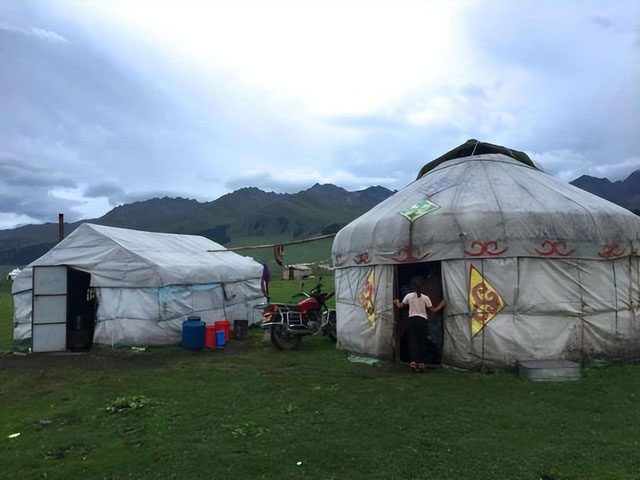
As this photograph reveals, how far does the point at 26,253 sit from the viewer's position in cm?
19862

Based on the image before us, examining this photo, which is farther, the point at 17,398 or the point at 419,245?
the point at 419,245

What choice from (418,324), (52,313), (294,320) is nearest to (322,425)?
(418,324)

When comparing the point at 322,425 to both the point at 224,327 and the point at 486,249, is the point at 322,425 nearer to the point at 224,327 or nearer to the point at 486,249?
the point at 486,249

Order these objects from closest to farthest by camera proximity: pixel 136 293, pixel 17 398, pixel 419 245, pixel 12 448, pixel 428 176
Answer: pixel 12 448, pixel 17 398, pixel 419 245, pixel 428 176, pixel 136 293

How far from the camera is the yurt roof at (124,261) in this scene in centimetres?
1205

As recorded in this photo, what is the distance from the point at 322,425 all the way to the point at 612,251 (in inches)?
218

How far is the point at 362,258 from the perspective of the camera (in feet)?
31.7

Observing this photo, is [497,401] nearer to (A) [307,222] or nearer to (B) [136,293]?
(B) [136,293]

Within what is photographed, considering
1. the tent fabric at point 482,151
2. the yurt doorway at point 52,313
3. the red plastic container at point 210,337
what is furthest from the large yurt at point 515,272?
the yurt doorway at point 52,313

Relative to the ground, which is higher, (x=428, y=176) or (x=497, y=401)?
(x=428, y=176)

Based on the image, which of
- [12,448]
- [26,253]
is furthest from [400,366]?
[26,253]

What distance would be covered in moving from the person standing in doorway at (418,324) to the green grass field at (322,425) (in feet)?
0.92

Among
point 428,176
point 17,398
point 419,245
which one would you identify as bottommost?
point 17,398

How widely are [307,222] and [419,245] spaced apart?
184620mm
